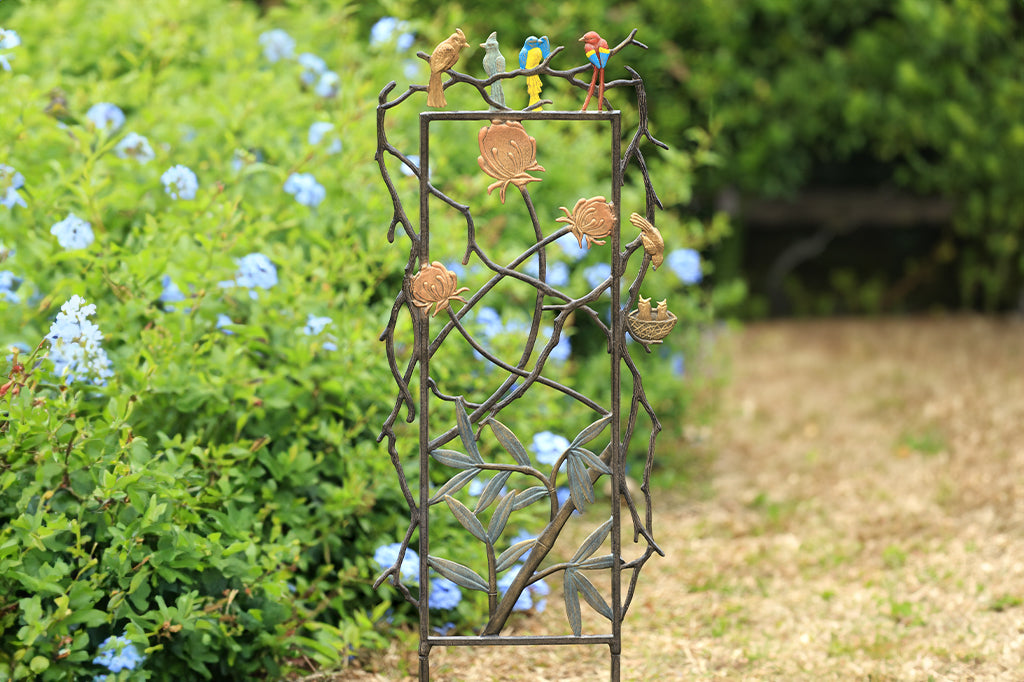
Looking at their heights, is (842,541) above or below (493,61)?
below

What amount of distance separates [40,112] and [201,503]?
1.35 metres

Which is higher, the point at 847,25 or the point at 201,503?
the point at 847,25

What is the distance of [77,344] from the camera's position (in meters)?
2.11

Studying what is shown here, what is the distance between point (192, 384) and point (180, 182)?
573 millimetres

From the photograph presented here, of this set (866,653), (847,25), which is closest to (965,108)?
(847,25)

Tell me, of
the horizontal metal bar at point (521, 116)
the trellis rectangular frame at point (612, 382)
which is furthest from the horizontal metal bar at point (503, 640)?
the horizontal metal bar at point (521, 116)

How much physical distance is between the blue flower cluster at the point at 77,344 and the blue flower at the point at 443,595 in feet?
2.96

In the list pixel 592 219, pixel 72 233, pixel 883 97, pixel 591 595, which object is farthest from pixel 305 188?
pixel 883 97

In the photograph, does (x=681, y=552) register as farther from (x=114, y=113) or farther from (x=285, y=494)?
(x=114, y=113)

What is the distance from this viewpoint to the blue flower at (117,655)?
1947 mm

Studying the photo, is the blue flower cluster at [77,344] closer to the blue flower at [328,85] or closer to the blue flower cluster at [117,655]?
the blue flower cluster at [117,655]

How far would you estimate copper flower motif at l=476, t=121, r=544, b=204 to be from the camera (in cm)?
195

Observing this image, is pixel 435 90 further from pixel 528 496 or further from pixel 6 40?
pixel 6 40

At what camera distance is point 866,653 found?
8.00 ft
